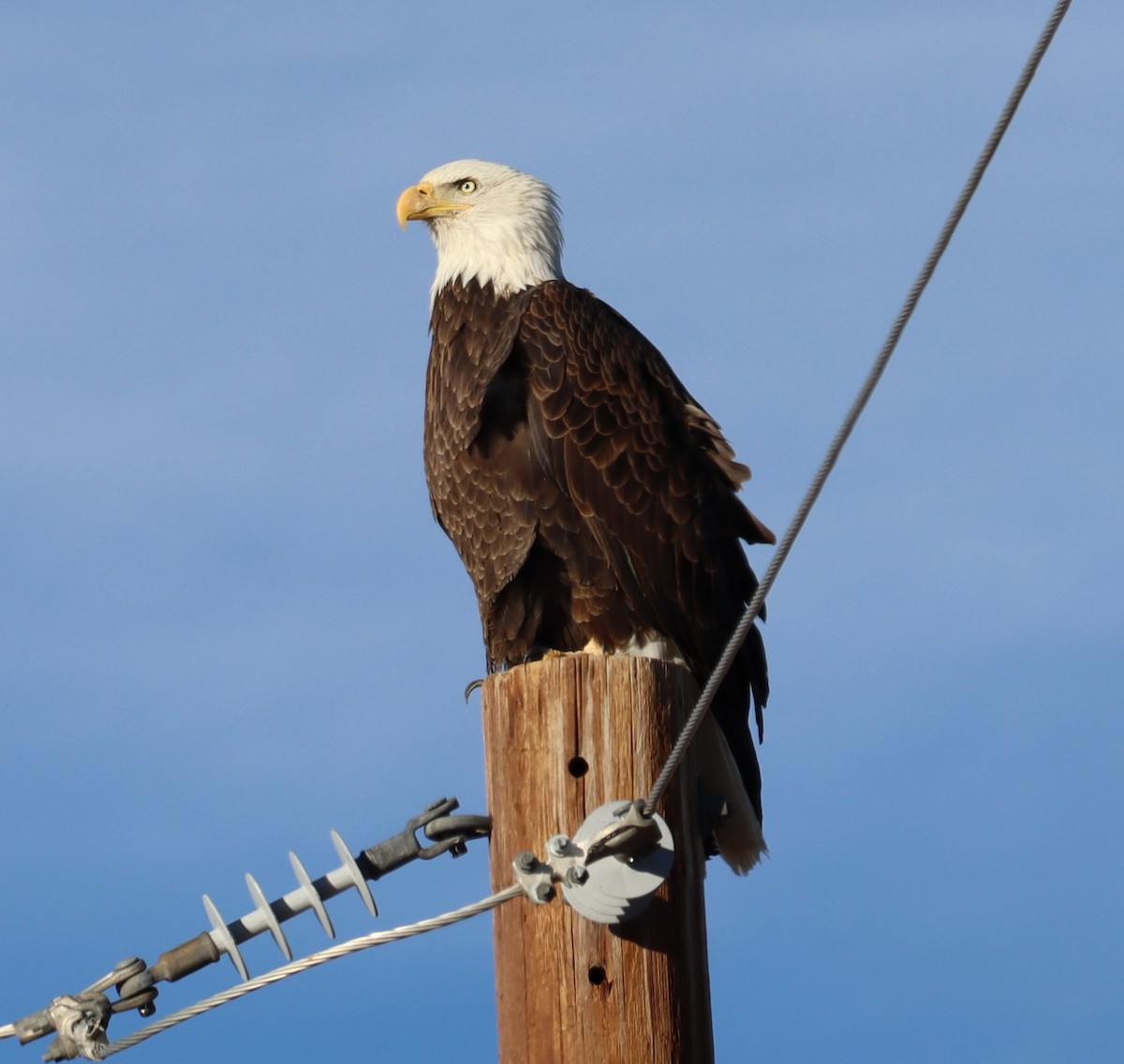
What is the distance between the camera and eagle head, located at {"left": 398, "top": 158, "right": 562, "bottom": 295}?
6.21 m

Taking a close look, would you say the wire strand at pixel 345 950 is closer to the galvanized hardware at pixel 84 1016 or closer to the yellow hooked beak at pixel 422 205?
the galvanized hardware at pixel 84 1016

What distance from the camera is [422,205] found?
21.8 feet

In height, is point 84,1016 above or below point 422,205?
below

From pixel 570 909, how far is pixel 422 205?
12.9 feet

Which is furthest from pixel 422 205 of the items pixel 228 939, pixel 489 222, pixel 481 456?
pixel 228 939

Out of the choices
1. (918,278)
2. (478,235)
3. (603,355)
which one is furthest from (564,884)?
(478,235)

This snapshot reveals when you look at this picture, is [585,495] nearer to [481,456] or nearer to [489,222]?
[481,456]

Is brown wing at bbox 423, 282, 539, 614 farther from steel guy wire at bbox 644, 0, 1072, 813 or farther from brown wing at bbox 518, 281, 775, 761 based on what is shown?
steel guy wire at bbox 644, 0, 1072, 813

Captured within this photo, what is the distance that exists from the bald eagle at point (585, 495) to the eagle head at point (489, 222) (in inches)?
15.5

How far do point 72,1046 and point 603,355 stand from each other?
292 cm

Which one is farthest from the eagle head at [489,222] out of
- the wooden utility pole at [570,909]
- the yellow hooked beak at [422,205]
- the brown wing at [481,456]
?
the wooden utility pole at [570,909]

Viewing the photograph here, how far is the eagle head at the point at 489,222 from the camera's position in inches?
245

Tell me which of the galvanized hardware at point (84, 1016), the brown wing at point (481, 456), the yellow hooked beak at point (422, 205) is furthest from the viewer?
the yellow hooked beak at point (422, 205)

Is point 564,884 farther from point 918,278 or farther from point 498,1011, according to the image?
point 918,278
